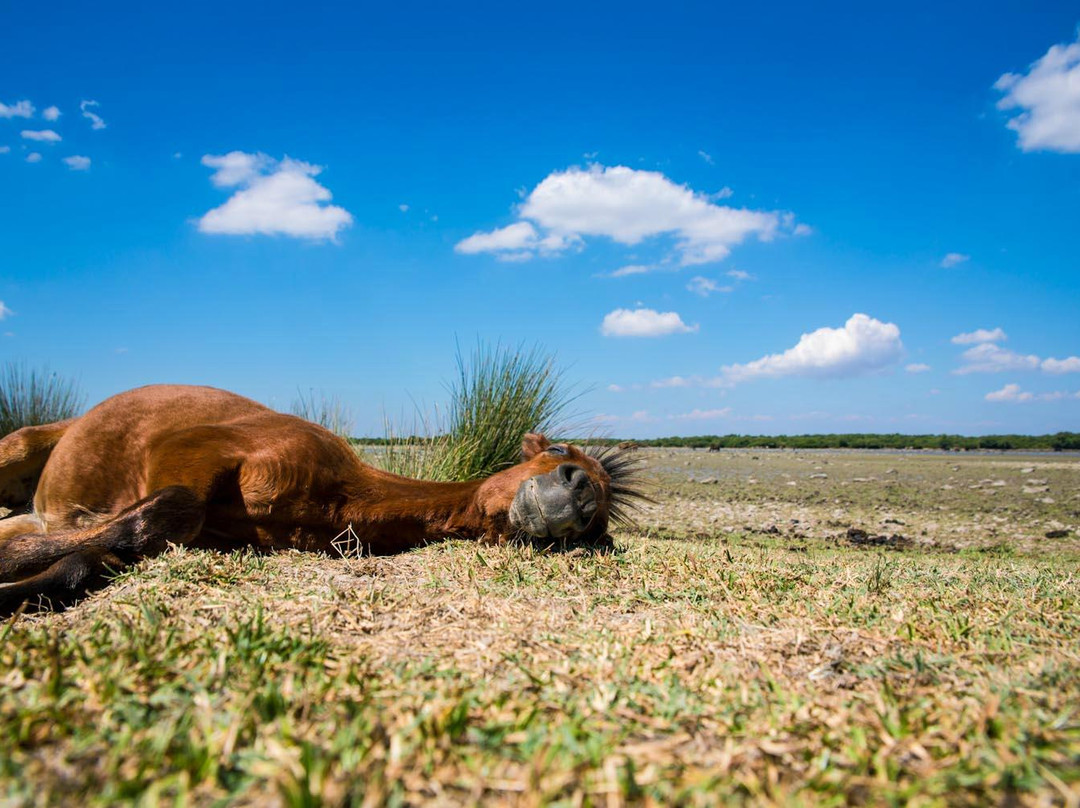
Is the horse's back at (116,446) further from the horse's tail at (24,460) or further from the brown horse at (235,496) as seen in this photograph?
the horse's tail at (24,460)

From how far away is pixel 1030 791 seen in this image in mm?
1276

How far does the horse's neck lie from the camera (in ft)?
12.6

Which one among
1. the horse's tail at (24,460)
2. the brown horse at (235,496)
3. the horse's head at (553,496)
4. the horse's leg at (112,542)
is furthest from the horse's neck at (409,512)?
the horse's tail at (24,460)

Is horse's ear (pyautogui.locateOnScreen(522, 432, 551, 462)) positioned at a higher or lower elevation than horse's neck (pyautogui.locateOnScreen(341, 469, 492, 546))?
higher

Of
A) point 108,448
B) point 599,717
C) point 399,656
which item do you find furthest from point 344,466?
point 599,717

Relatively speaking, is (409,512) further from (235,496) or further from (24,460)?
(24,460)

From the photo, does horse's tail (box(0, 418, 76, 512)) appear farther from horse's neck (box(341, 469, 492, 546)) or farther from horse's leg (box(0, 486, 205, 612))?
horse's neck (box(341, 469, 492, 546))

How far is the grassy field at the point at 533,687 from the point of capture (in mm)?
1245

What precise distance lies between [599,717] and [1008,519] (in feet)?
31.6

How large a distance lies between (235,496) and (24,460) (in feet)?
8.65

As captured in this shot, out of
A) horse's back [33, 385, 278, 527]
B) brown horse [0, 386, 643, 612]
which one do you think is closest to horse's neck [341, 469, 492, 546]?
brown horse [0, 386, 643, 612]

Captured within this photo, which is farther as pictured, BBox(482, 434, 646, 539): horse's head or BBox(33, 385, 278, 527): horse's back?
BBox(33, 385, 278, 527): horse's back

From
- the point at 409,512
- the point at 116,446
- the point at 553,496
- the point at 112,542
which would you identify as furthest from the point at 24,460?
the point at 553,496

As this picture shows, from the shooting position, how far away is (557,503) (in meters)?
3.52
